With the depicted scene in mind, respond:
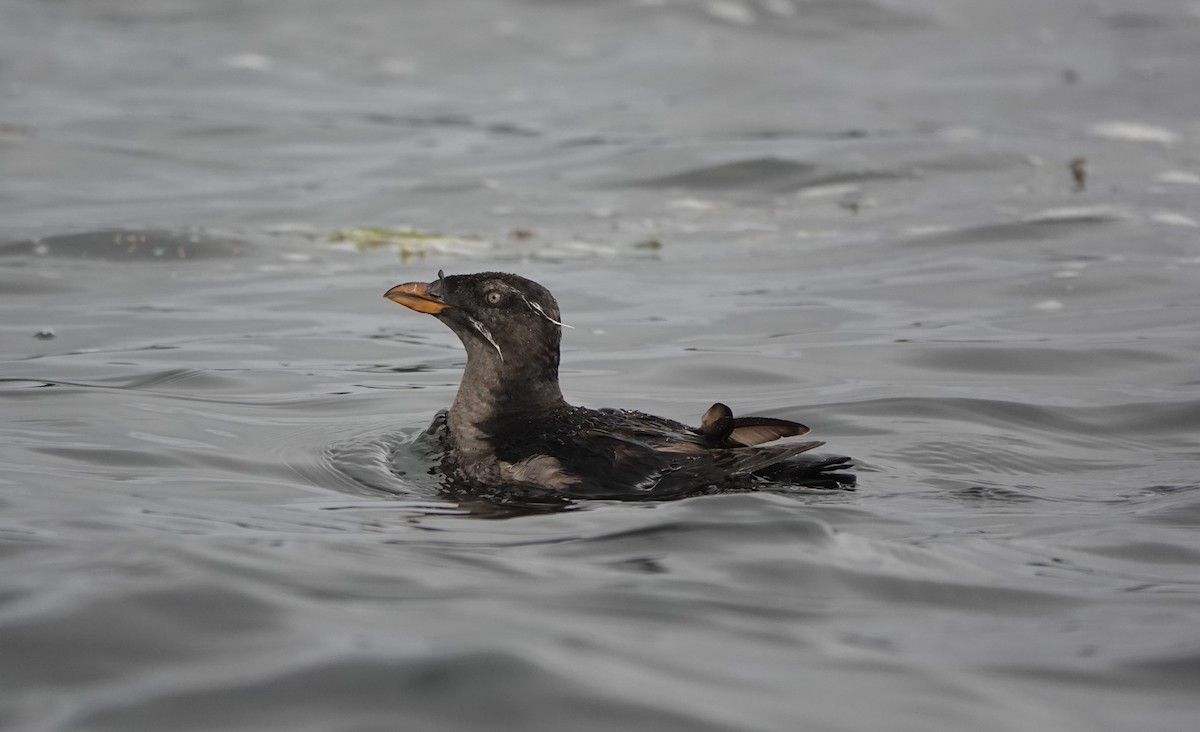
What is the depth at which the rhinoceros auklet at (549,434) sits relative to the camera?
552cm

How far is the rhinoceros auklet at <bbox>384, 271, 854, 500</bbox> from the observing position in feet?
18.1

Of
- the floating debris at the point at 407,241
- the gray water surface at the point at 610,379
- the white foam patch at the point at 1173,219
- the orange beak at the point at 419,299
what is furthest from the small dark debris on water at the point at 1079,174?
the orange beak at the point at 419,299

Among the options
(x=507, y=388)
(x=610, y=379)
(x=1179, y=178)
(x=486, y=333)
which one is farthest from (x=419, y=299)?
(x=1179, y=178)

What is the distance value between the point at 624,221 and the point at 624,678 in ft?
31.2

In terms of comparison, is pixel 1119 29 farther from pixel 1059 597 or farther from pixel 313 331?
pixel 1059 597

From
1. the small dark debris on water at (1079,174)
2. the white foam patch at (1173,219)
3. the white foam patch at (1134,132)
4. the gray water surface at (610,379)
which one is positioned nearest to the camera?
the gray water surface at (610,379)

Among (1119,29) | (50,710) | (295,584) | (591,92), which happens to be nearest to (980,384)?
(295,584)

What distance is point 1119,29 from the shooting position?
23.7 meters

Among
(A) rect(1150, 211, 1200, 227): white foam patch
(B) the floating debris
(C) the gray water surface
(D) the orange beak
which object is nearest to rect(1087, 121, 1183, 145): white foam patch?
(C) the gray water surface

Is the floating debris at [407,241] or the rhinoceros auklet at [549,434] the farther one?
the floating debris at [407,241]

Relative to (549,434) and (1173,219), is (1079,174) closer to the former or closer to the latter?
(1173,219)

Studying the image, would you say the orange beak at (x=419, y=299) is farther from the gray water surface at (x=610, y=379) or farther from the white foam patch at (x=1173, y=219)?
the white foam patch at (x=1173, y=219)

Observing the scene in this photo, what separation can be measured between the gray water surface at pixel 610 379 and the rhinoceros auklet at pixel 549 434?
0.16 meters

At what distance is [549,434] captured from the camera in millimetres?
5852
